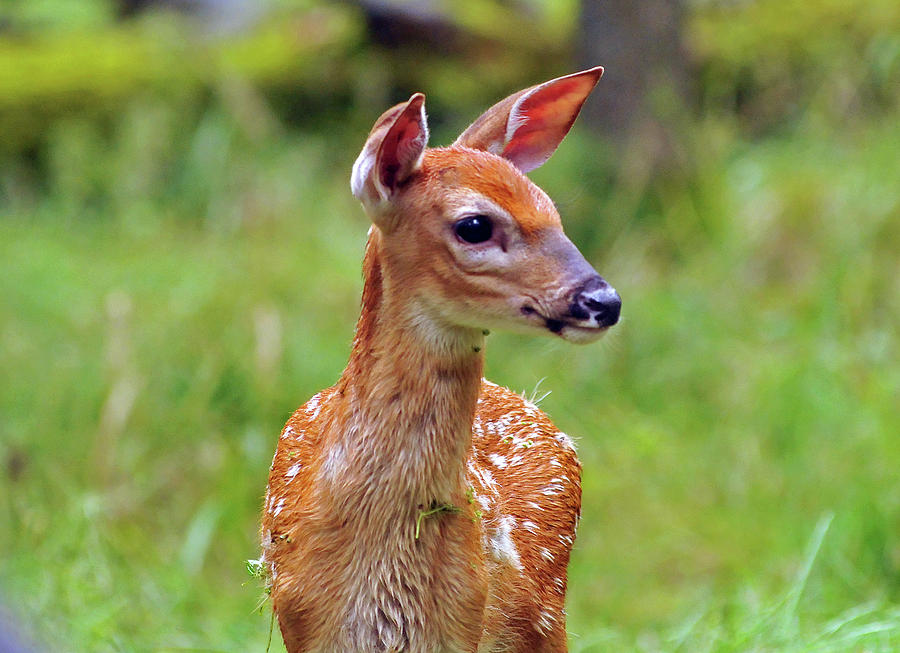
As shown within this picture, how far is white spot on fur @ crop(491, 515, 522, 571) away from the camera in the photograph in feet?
9.52

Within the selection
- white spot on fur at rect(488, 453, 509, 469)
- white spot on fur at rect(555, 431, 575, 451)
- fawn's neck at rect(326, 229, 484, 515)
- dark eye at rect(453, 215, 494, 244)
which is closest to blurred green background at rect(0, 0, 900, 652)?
white spot on fur at rect(555, 431, 575, 451)

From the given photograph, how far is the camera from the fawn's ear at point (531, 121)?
2926mm

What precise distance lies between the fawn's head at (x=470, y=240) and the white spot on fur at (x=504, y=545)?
21.2 inches

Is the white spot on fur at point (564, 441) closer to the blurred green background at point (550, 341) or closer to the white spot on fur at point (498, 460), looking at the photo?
the white spot on fur at point (498, 460)

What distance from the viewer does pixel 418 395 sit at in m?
2.70

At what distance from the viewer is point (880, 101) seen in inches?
290

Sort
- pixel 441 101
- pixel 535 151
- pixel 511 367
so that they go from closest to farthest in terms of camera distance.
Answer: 1. pixel 535 151
2. pixel 511 367
3. pixel 441 101

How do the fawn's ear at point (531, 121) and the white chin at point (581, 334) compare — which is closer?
the white chin at point (581, 334)

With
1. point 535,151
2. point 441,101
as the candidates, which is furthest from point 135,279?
point 535,151

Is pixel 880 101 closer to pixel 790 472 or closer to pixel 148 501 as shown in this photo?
pixel 790 472

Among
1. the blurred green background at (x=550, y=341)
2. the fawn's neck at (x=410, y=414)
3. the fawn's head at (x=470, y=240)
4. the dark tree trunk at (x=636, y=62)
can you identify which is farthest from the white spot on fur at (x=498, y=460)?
the dark tree trunk at (x=636, y=62)

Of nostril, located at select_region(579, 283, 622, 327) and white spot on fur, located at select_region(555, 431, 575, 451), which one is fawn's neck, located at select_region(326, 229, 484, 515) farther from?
white spot on fur, located at select_region(555, 431, 575, 451)

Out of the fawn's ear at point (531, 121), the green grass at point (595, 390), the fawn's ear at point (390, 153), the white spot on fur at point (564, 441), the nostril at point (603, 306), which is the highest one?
the green grass at point (595, 390)

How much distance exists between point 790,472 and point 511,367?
130 cm
